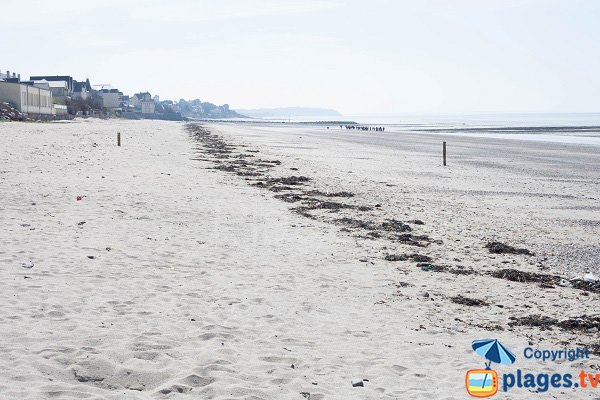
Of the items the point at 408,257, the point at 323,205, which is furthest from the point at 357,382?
the point at 323,205

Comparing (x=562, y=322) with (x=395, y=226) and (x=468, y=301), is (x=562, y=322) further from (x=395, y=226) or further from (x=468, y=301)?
(x=395, y=226)

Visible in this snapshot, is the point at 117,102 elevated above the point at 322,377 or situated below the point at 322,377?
above

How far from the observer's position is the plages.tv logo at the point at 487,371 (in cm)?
542

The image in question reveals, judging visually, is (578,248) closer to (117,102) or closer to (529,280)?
(529,280)

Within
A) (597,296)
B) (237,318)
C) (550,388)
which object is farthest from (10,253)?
(597,296)

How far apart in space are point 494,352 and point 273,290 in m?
3.32

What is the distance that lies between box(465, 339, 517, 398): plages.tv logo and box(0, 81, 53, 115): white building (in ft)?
299

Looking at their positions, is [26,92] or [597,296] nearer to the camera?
[597,296]

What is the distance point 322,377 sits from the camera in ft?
18.1

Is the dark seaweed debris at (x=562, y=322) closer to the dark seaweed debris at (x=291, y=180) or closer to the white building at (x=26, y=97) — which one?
the dark seaweed debris at (x=291, y=180)

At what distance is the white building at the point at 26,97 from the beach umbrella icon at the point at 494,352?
299ft

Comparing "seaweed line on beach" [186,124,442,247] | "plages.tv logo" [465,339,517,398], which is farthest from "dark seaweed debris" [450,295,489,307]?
"seaweed line on beach" [186,124,442,247]

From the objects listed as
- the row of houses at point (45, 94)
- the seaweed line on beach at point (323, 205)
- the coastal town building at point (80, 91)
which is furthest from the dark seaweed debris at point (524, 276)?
the coastal town building at point (80, 91)

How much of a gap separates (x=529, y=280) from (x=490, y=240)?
3.12 metres
